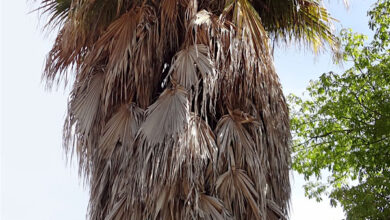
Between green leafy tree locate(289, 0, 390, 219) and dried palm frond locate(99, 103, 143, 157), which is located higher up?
green leafy tree locate(289, 0, 390, 219)

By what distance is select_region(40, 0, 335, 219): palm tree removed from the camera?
425cm

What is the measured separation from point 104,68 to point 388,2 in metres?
8.15

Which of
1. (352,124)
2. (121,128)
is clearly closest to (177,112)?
(121,128)

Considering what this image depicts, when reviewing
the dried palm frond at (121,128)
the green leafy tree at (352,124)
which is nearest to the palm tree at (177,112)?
the dried palm frond at (121,128)

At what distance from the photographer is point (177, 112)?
4.39 meters

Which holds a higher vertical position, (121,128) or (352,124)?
(352,124)

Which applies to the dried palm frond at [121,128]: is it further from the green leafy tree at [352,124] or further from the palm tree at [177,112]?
the green leafy tree at [352,124]

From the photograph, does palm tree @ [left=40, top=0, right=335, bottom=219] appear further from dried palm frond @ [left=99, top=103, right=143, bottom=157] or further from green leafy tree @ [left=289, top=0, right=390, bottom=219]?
green leafy tree @ [left=289, top=0, right=390, bottom=219]

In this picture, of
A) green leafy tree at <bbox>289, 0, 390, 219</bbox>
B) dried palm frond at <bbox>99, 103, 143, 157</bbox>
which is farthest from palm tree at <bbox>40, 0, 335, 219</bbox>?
green leafy tree at <bbox>289, 0, 390, 219</bbox>

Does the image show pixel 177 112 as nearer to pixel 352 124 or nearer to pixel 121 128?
pixel 121 128

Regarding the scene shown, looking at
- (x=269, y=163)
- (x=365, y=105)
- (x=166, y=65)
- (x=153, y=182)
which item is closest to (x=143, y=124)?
(x=153, y=182)

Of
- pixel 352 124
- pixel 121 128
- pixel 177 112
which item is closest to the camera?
pixel 177 112

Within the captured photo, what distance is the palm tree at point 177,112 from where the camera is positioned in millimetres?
4246

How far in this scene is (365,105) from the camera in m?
11.3
